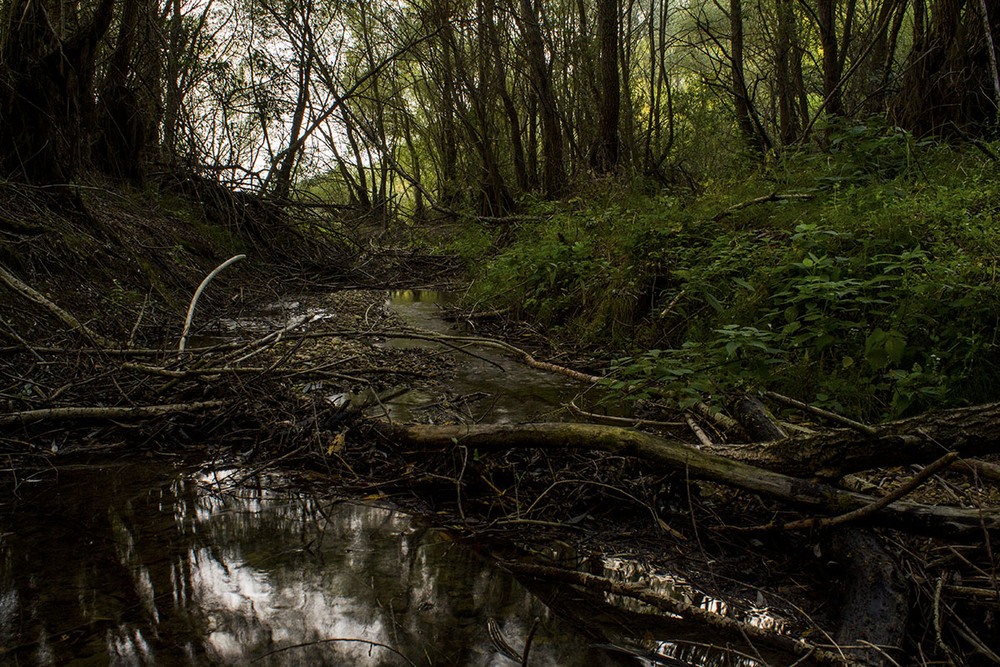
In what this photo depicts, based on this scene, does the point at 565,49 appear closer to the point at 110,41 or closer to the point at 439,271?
the point at 439,271

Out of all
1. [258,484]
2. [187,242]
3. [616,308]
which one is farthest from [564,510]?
[187,242]

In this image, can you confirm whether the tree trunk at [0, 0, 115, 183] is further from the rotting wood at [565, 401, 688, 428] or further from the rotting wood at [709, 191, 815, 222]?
the rotting wood at [709, 191, 815, 222]

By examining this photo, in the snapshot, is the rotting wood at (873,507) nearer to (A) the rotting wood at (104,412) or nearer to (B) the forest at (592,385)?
(B) the forest at (592,385)

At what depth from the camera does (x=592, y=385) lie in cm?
359

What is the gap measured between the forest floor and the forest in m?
0.02

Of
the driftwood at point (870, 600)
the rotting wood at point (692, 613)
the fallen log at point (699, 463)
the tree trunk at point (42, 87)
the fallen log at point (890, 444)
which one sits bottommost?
the rotting wood at point (692, 613)

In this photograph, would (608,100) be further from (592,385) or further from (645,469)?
(645,469)

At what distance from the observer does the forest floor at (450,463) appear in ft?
5.44

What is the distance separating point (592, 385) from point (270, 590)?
7.50ft

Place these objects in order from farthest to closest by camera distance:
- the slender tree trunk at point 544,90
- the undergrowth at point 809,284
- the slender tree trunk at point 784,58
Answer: the slender tree trunk at point 544,90, the slender tree trunk at point 784,58, the undergrowth at point 809,284

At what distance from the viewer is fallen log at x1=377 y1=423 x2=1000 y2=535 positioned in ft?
5.27

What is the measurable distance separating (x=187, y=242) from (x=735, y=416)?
693cm

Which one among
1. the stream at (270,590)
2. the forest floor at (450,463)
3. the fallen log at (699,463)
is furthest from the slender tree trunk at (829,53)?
the stream at (270,590)

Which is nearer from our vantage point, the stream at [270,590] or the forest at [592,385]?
the stream at [270,590]
